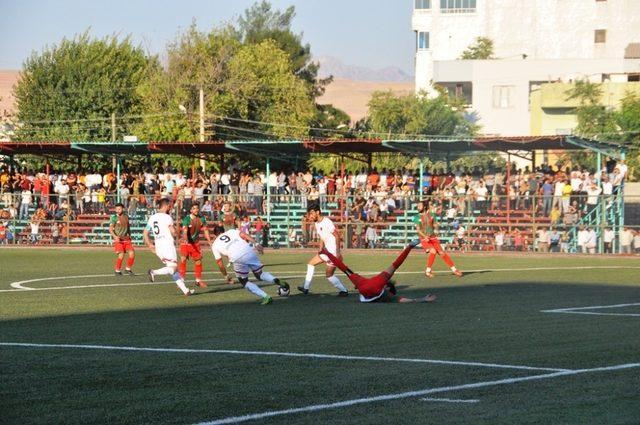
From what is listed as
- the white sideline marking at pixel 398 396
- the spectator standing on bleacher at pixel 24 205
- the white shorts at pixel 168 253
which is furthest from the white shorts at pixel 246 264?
the spectator standing on bleacher at pixel 24 205

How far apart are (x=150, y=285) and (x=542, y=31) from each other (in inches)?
3173

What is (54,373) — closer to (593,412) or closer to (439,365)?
(439,365)

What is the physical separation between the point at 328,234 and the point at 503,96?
242 feet

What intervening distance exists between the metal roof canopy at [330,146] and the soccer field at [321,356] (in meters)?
18.1

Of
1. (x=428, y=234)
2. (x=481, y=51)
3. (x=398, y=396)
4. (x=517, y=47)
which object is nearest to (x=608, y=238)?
(x=428, y=234)

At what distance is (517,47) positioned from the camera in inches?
4028

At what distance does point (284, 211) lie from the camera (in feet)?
140

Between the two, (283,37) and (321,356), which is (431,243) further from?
(283,37)

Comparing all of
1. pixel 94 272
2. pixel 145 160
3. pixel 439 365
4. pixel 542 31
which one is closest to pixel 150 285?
pixel 94 272

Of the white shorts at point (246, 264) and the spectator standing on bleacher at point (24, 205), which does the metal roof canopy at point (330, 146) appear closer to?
the spectator standing on bleacher at point (24, 205)

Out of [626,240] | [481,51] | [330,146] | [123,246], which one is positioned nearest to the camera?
[123,246]

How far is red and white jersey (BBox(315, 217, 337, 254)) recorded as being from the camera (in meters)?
21.5

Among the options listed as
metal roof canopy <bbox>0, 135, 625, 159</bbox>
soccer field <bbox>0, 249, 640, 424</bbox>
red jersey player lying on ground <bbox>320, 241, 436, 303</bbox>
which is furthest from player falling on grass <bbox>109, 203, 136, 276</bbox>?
metal roof canopy <bbox>0, 135, 625, 159</bbox>

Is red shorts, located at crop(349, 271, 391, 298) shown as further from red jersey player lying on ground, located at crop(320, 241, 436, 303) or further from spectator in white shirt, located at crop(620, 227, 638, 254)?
spectator in white shirt, located at crop(620, 227, 638, 254)
